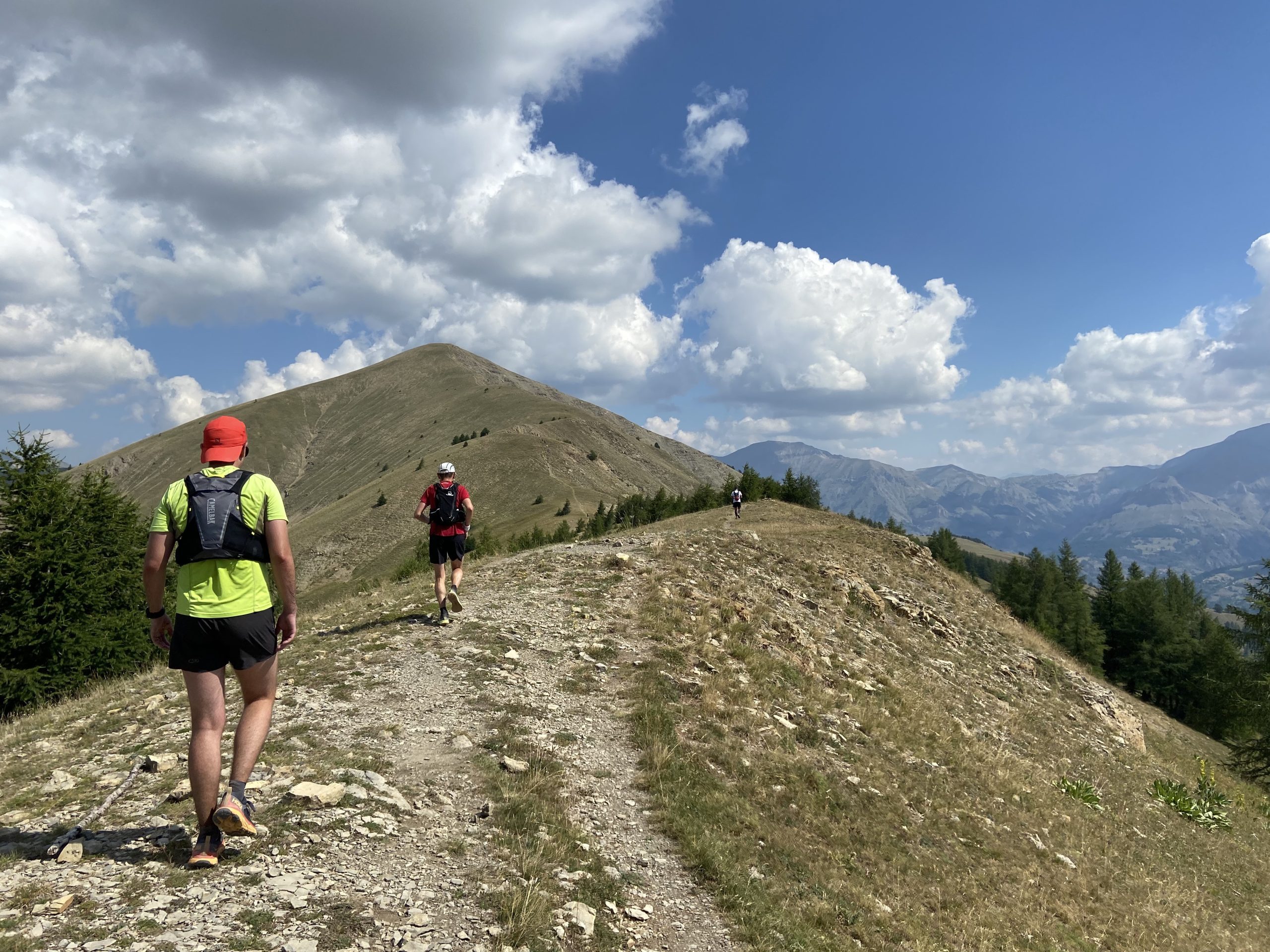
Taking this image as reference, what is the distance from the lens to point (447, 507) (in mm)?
13148

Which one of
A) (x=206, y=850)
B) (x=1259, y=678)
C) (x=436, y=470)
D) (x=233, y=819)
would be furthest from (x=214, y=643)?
(x=436, y=470)

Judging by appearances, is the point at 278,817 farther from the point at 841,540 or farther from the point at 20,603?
the point at 841,540

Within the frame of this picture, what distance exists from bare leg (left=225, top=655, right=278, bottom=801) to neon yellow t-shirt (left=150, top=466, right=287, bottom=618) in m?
0.55

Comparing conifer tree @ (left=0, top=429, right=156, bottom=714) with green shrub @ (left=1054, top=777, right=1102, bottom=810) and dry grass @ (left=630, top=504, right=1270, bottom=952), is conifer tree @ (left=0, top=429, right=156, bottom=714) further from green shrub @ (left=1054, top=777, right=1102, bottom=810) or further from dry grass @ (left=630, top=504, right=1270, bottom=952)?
green shrub @ (left=1054, top=777, right=1102, bottom=810)

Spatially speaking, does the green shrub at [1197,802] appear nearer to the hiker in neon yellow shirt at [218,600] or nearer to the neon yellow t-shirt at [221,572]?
the hiker in neon yellow shirt at [218,600]

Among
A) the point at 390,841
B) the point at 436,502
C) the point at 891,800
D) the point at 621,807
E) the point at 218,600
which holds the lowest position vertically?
the point at 891,800

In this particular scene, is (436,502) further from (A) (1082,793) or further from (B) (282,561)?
(A) (1082,793)

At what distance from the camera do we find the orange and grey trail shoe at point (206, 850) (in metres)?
4.87

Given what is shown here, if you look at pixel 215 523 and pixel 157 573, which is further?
pixel 157 573

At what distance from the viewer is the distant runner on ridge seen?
13.2m

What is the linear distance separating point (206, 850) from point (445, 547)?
8577 millimetres

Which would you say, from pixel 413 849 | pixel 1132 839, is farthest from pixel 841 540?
pixel 413 849

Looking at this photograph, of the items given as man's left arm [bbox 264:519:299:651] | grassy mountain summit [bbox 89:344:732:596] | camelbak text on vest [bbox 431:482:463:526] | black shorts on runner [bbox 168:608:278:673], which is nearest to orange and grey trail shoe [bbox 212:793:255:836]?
black shorts on runner [bbox 168:608:278:673]

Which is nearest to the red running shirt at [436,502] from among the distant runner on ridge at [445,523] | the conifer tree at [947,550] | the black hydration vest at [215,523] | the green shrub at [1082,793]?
the distant runner on ridge at [445,523]
